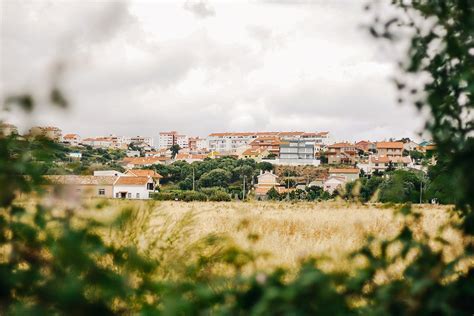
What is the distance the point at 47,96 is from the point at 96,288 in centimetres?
67

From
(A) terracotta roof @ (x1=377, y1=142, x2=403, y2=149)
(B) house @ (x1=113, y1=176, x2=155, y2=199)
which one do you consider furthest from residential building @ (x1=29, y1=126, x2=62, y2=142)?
(A) terracotta roof @ (x1=377, y1=142, x2=403, y2=149)

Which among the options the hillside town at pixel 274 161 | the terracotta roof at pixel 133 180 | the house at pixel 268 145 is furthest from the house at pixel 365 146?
the terracotta roof at pixel 133 180

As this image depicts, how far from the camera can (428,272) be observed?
1.88 metres

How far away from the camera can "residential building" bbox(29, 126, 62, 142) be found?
81.2 inches

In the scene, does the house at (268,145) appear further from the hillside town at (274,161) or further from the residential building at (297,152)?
the residential building at (297,152)

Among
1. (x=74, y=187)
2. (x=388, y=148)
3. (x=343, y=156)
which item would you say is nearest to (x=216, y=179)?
(x=343, y=156)

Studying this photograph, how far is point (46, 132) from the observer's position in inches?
83.0

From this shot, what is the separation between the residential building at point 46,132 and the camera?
6.77 feet

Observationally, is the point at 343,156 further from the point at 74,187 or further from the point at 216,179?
the point at 74,187

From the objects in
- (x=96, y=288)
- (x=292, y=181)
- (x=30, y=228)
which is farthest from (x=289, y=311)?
(x=292, y=181)

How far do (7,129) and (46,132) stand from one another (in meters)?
0.22

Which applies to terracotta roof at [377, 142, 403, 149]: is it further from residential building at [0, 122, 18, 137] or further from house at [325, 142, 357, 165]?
residential building at [0, 122, 18, 137]

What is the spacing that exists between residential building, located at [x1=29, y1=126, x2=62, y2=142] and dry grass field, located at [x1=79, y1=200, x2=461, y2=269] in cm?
35

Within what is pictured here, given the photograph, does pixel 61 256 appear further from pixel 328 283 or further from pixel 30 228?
pixel 328 283
